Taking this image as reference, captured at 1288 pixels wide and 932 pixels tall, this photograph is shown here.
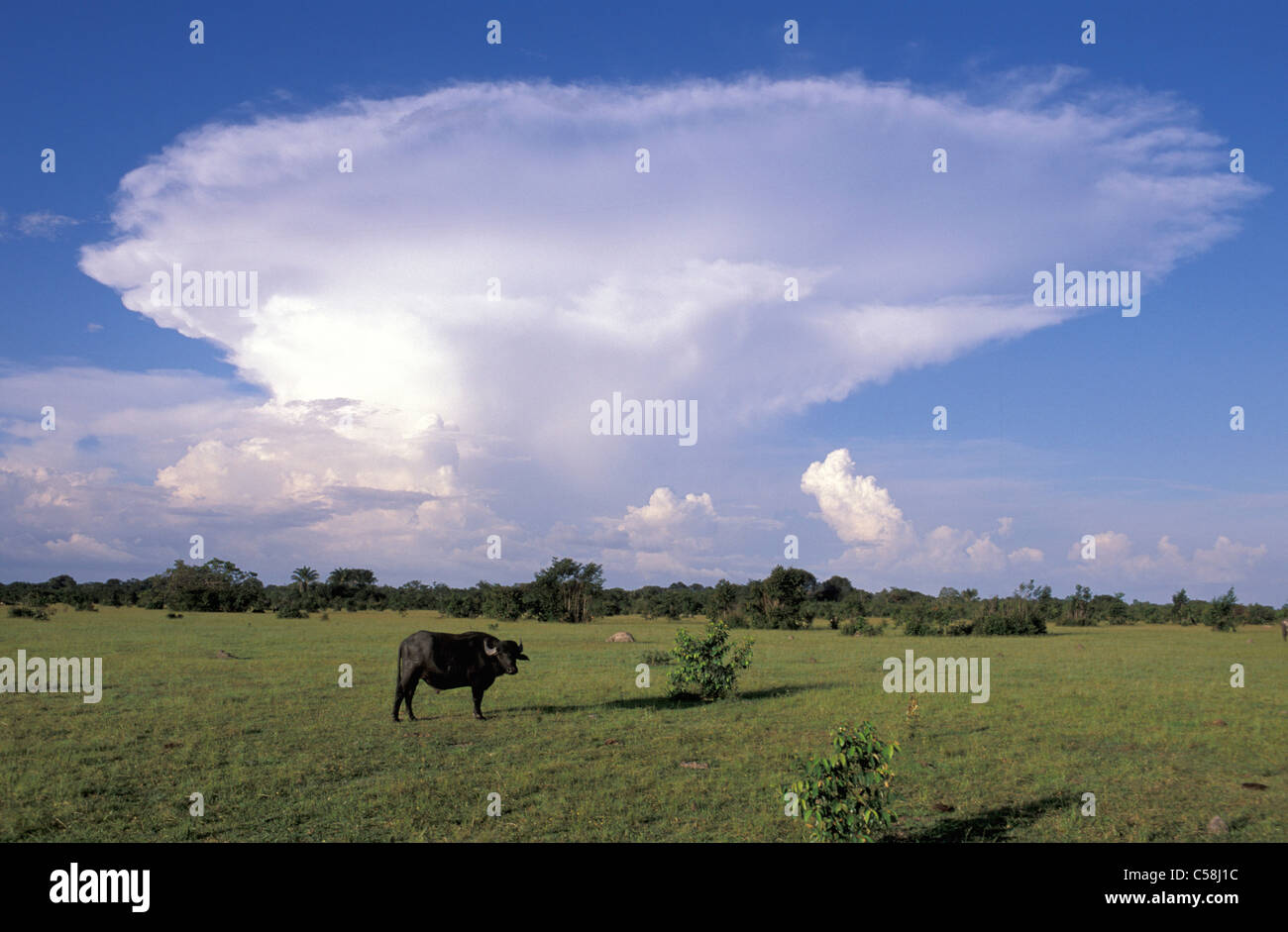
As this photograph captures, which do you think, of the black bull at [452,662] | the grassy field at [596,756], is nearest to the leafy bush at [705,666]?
the grassy field at [596,756]

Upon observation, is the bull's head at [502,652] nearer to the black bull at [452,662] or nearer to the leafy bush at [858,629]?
the black bull at [452,662]

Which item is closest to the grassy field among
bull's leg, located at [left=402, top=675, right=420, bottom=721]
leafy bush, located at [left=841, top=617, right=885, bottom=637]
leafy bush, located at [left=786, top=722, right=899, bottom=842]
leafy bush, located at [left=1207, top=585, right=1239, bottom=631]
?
bull's leg, located at [left=402, top=675, right=420, bottom=721]

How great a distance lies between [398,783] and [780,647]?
1140 inches

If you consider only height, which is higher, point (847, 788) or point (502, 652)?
point (502, 652)

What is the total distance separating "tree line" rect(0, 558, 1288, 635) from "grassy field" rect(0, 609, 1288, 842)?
30861 mm

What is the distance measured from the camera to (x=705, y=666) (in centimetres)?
1977

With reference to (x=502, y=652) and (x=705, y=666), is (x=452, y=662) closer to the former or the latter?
(x=502, y=652)

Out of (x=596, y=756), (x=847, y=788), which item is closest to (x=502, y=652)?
(x=596, y=756)

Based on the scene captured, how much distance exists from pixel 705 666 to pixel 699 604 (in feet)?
171

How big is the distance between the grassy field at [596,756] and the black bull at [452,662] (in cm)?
78

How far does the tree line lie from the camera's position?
57531mm
